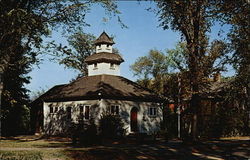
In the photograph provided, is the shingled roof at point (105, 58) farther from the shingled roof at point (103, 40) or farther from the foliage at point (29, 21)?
the foliage at point (29, 21)

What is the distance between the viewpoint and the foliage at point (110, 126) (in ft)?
95.6

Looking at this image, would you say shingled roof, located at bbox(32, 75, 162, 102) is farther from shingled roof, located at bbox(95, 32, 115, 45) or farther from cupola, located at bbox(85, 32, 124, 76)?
shingled roof, located at bbox(95, 32, 115, 45)

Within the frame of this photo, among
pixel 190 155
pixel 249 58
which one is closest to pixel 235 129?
pixel 249 58

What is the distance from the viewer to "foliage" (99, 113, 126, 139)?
2914 centimetres

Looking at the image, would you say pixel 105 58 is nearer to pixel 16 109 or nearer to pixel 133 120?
pixel 133 120

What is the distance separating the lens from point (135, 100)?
3397cm

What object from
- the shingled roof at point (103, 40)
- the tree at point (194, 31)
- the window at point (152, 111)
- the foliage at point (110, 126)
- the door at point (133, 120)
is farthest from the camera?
the shingled roof at point (103, 40)

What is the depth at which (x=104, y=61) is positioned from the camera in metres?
38.0

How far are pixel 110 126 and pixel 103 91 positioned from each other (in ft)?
14.6

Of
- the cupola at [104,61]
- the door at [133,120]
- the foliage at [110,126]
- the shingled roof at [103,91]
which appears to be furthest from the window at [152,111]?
the cupola at [104,61]

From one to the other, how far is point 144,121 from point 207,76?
38.2ft

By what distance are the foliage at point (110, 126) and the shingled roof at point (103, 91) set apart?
9.21 ft

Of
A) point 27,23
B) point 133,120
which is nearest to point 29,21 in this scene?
point 27,23

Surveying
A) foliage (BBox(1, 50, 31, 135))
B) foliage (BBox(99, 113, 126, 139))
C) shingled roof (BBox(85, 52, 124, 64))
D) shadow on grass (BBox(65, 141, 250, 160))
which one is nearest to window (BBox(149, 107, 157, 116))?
foliage (BBox(99, 113, 126, 139))
